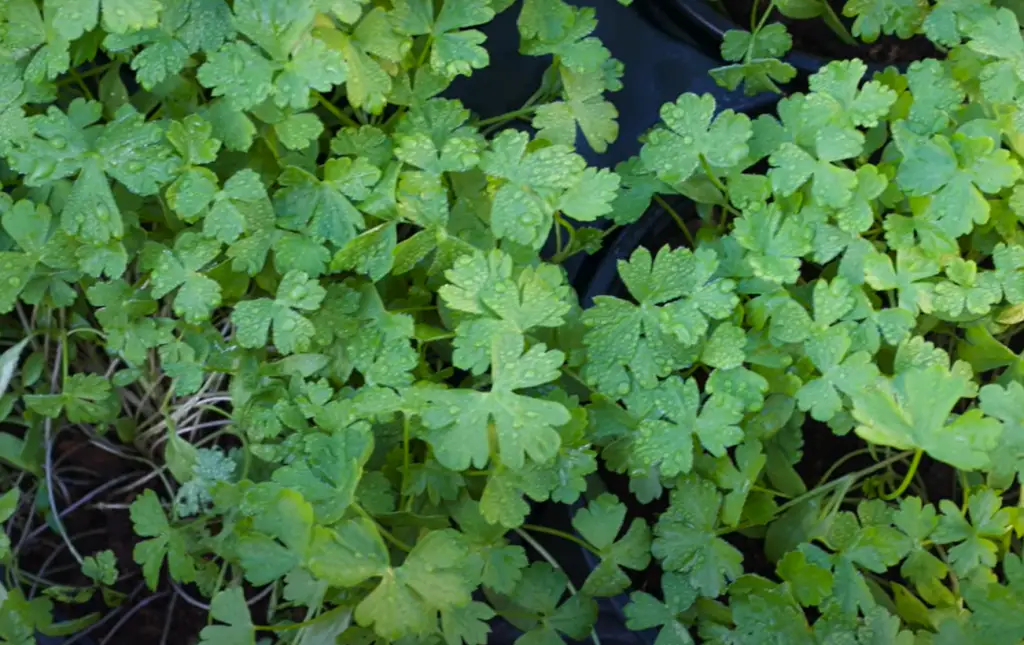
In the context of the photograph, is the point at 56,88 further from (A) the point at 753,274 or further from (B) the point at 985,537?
(B) the point at 985,537

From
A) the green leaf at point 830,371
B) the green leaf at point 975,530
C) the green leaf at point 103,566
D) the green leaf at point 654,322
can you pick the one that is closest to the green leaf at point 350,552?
the green leaf at point 654,322

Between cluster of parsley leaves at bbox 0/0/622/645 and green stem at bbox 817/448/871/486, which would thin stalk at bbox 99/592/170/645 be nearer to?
cluster of parsley leaves at bbox 0/0/622/645

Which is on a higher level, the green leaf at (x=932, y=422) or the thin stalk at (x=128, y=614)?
the green leaf at (x=932, y=422)

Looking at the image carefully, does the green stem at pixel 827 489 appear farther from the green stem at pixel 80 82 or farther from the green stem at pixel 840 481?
the green stem at pixel 80 82

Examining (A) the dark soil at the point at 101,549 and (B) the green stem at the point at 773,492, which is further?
(A) the dark soil at the point at 101,549

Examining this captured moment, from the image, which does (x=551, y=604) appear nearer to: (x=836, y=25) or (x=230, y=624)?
(x=230, y=624)

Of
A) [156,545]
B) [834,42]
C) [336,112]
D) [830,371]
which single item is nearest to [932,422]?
[830,371]

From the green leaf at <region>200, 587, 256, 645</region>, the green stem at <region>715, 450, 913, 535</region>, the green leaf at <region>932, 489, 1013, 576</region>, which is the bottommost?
the green leaf at <region>200, 587, 256, 645</region>

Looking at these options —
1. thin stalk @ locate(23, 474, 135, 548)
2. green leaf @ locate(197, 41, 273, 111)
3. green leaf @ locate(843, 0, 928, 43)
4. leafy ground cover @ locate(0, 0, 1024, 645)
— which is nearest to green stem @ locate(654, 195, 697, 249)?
leafy ground cover @ locate(0, 0, 1024, 645)
